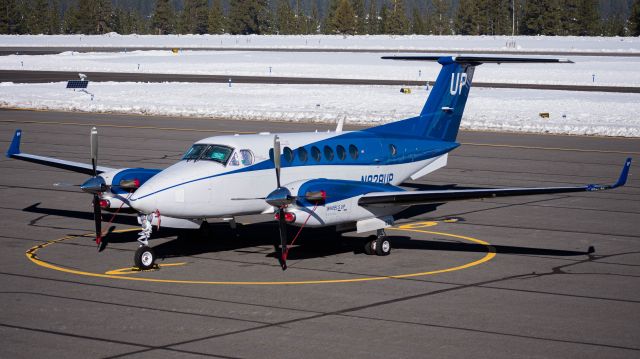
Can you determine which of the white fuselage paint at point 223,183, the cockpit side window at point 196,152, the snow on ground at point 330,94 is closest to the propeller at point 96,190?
the white fuselage paint at point 223,183

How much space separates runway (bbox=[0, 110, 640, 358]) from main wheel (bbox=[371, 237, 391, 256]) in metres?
0.17

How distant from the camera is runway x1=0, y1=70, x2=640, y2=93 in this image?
72.8 meters

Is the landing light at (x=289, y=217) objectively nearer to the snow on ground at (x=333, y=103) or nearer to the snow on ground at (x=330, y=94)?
the snow on ground at (x=333, y=103)

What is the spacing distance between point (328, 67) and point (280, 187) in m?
77.6

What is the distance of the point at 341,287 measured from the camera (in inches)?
727

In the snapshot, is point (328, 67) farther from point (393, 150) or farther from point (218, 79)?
point (393, 150)

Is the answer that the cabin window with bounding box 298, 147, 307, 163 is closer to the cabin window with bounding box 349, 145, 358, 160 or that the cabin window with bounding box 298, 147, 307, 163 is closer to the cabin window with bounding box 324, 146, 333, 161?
the cabin window with bounding box 324, 146, 333, 161

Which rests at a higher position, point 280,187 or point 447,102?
point 447,102

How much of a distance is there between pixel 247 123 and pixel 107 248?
29384 mm

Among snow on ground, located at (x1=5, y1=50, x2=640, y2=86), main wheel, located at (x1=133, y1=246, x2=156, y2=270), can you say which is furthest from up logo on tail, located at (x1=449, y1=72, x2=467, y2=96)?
snow on ground, located at (x1=5, y1=50, x2=640, y2=86)

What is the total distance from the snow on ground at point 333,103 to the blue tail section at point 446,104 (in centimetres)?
1869

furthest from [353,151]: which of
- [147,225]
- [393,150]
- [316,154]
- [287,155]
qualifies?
[147,225]

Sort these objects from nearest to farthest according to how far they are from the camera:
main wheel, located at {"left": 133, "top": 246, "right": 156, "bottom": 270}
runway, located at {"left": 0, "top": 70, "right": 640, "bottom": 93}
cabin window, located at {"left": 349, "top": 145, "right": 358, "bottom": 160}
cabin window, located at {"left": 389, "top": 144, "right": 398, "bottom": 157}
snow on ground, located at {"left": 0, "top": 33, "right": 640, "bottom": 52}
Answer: main wheel, located at {"left": 133, "top": 246, "right": 156, "bottom": 270}, cabin window, located at {"left": 349, "top": 145, "right": 358, "bottom": 160}, cabin window, located at {"left": 389, "top": 144, "right": 398, "bottom": 157}, runway, located at {"left": 0, "top": 70, "right": 640, "bottom": 93}, snow on ground, located at {"left": 0, "top": 33, "right": 640, "bottom": 52}

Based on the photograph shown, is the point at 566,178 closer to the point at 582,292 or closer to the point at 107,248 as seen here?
the point at 582,292
